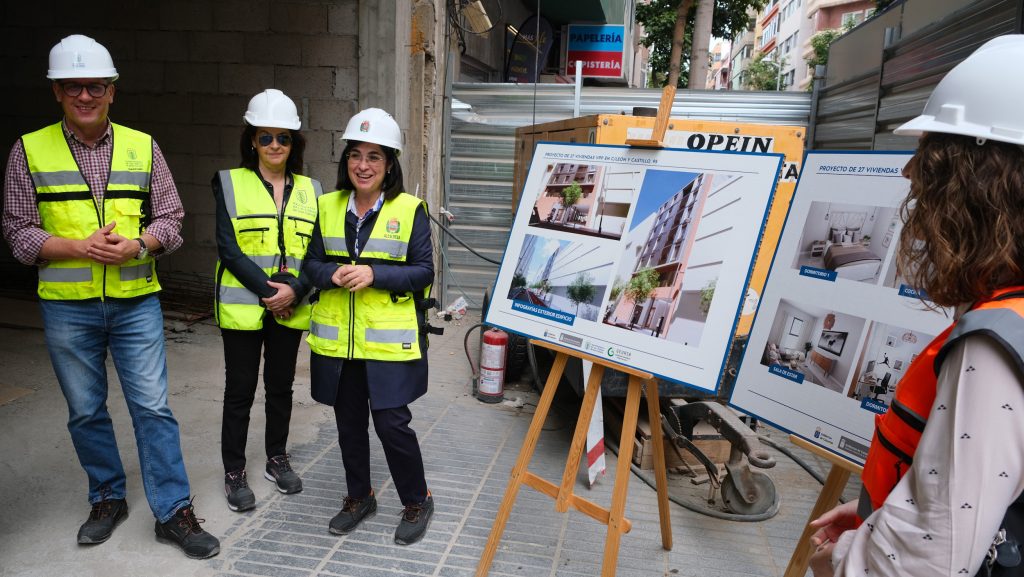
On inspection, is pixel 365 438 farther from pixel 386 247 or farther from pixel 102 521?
pixel 102 521

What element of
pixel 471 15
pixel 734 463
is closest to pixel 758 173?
pixel 734 463

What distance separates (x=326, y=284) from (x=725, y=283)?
1.58 m

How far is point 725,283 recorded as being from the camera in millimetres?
2568

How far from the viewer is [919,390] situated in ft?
4.26

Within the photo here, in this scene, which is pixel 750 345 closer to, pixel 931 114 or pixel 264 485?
pixel 931 114

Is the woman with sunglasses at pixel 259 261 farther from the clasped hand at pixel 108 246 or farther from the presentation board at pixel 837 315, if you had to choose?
the presentation board at pixel 837 315

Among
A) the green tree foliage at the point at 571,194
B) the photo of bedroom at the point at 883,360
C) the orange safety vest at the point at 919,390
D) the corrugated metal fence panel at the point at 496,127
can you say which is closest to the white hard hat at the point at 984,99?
the orange safety vest at the point at 919,390

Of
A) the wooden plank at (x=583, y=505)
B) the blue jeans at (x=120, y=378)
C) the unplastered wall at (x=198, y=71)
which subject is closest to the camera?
the wooden plank at (x=583, y=505)

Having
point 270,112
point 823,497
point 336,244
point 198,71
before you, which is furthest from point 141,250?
point 198,71

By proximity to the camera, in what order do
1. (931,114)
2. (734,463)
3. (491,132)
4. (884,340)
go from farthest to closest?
1. (491,132)
2. (734,463)
3. (884,340)
4. (931,114)

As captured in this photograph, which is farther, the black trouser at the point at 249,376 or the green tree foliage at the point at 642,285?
the black trouser at the point at 249,376

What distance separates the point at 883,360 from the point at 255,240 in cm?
258

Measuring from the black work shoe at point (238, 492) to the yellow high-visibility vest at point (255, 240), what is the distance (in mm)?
740

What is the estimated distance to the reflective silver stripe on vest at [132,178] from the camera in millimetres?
2841
